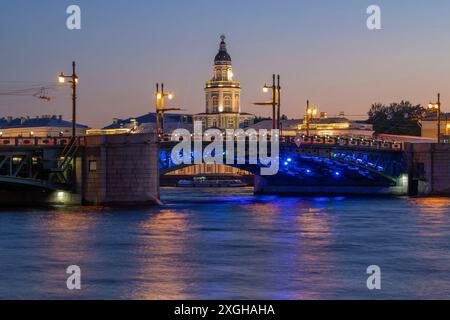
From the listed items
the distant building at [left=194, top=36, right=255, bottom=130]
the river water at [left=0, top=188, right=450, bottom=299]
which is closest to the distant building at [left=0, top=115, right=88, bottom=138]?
the distant building at [left=194, top=36, right=255, bottom=130]

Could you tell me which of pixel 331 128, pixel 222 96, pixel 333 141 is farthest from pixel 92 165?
pixel 222 96

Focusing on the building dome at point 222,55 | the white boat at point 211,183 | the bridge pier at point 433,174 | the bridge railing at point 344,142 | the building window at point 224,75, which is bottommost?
the white boat at point 211,183

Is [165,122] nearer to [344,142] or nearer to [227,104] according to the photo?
[227,104]

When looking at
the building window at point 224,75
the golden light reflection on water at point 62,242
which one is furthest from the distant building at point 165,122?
the golden light reflection on water at point 62,242

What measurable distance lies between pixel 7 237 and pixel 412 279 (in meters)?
20.4

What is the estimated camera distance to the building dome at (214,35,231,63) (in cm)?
17912

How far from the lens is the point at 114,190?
67.4 meters

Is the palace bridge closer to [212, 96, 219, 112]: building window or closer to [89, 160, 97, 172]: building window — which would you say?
[89, 160, 97, 172]: building window

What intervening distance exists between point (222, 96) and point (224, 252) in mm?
136678

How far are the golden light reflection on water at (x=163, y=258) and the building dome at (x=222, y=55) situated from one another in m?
119

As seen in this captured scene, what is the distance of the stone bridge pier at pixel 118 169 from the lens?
2650 inches

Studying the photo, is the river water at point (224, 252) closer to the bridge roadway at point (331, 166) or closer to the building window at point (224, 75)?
the bridge roadway at point (331, 166)

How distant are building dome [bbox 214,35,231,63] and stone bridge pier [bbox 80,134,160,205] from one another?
367ft
